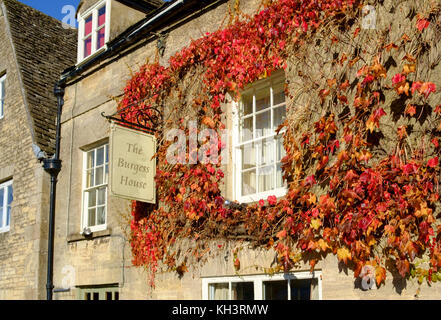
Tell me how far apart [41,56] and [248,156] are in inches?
308

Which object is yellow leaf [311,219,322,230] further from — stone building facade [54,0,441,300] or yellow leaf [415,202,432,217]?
yellow leaf [415,202,432,217]

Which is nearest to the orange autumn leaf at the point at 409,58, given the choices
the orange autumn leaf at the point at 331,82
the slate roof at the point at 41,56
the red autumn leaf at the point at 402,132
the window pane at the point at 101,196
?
the red autumn leaf at the point at 402,132

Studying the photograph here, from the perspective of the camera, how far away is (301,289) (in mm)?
7340

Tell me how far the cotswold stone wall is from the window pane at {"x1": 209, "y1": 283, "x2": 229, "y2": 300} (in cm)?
475

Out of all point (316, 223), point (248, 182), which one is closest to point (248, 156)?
point (248, 182)

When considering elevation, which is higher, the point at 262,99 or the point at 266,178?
the point at 262,99

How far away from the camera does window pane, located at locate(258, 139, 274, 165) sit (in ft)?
27.0

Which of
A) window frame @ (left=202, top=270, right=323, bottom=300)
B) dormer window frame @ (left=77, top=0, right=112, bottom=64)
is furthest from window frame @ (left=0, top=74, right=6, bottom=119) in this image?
window frame @ (left=202, top=270, right=323, bottom=300)

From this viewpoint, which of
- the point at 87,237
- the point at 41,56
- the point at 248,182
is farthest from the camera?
the point at 41,56

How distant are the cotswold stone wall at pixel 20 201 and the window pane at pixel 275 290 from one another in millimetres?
5717

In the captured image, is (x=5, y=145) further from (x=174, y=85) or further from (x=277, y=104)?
(x=277, y=104)

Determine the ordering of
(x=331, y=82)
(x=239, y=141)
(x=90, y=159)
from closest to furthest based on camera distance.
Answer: (x=331, y=82)
(x=239, y=141)
(x=90, y=159)

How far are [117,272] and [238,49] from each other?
4.34 m

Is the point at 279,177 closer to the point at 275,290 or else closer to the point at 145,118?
the point at 275,290
